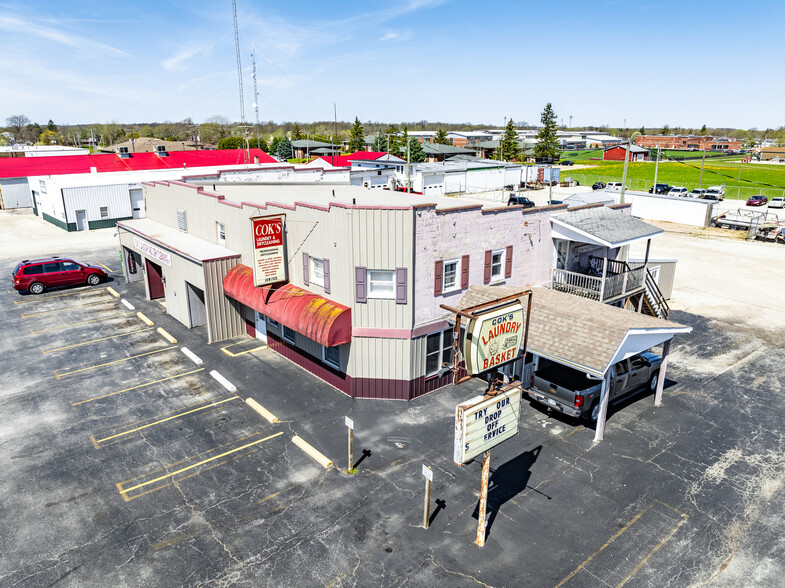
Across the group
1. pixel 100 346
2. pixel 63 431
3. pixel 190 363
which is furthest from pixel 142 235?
pixel 63 431

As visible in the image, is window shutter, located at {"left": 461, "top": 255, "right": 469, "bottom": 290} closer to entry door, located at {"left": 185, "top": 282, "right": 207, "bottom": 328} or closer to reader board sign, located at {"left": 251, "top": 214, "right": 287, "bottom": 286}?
reader board sign, located at {"left": 251, "top": 214, "right": 287, "bottom": 286}

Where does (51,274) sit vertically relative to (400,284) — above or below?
below

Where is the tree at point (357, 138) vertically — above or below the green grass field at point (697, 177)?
above

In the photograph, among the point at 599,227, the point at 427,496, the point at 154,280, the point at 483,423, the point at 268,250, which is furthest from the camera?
the point at 154,280

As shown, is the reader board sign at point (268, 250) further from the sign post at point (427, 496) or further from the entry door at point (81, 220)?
the entry door at point (81, 220)

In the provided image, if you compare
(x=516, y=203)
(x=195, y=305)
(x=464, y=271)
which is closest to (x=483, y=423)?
(x=464, y=271)

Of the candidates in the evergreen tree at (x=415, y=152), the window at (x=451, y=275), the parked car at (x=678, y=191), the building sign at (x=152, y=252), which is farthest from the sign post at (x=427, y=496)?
the evergreen tree at (x=415, y=152)

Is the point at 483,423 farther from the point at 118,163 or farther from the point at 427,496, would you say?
the point at 118,163
